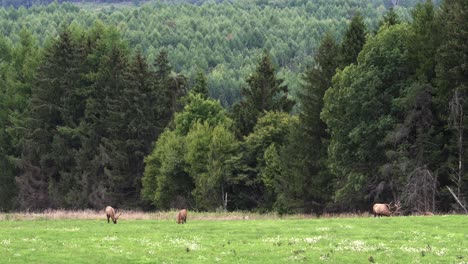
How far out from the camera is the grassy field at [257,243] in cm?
3209

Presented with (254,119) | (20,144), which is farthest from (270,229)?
(20,144)

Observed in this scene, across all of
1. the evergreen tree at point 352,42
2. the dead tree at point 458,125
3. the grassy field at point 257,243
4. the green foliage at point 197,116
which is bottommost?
the grassy field at point 257,243

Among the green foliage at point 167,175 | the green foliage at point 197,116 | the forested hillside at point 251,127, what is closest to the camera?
the forested hillside at point 251,127

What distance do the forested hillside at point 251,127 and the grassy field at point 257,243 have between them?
21046mm

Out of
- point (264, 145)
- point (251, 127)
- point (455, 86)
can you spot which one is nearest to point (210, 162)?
point (264, 145)

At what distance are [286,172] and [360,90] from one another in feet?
54.3

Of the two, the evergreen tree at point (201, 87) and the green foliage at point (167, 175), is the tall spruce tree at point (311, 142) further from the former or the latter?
the evergreen tree at point (201, 87)

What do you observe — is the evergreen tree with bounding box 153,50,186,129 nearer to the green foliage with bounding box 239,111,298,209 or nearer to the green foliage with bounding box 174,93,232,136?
the green foliage with bounding box 174,93,232,136

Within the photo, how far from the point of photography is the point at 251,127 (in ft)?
315

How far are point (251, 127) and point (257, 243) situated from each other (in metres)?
60.1

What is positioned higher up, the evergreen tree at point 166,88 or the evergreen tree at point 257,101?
the evergreen tree at point 166,88

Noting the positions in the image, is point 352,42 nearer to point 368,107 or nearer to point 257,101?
point 368,107

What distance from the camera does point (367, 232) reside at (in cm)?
3897

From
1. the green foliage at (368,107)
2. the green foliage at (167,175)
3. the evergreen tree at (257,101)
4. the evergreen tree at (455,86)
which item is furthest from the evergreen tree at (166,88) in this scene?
the evergreen tree at (455,86)
